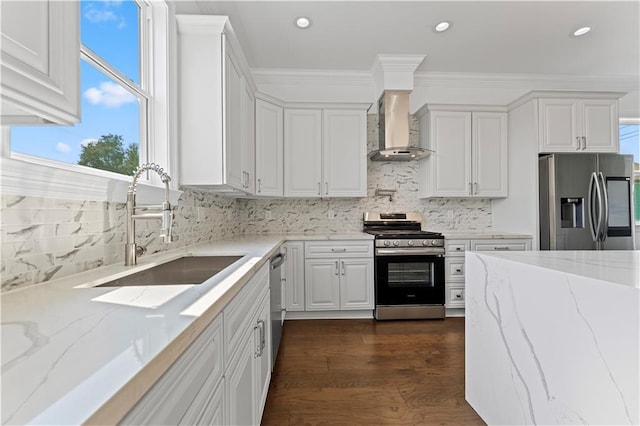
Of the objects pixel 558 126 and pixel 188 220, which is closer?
pixel 188 220

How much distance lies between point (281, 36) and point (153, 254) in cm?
239

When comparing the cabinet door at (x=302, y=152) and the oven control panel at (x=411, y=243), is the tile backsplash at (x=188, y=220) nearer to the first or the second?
the cabinet door at (x=302, y=152)

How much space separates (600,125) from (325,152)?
2.93 meters

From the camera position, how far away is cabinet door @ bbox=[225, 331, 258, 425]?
1.01 m

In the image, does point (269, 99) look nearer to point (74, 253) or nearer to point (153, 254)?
point (153, 254)

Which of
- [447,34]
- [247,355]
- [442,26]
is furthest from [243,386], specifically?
[447,34]

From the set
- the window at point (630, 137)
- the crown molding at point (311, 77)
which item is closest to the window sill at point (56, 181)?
the crown molding at point (311, 77)

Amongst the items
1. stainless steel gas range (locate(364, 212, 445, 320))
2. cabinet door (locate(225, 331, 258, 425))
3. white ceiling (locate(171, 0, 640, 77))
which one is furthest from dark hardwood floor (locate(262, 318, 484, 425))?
white ceiling (locate(171, 0, 640, 77))

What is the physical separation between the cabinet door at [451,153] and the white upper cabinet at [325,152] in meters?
0.85

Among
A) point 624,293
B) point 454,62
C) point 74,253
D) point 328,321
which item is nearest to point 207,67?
point 74,253

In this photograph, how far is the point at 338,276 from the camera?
A: 128 inches

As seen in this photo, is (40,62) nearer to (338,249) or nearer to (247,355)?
(247,355)

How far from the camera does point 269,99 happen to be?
333 cm

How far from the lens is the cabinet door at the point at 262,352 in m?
1.48
